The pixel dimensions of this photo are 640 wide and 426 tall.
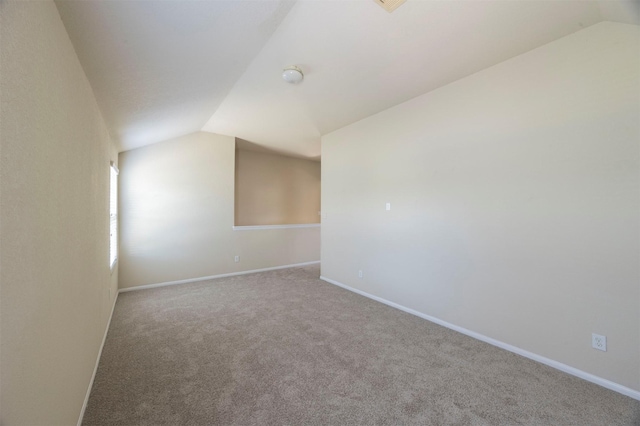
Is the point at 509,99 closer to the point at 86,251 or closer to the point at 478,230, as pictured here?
the point at 478,230

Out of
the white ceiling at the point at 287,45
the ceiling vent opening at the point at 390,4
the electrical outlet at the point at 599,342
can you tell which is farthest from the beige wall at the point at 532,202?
the ceiling vent opening at the point at 390,4

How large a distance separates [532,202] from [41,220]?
3.19m

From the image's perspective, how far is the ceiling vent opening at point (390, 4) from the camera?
174cm

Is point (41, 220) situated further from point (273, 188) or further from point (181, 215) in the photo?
point (273, 188)

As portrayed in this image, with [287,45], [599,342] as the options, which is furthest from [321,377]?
[287,45]

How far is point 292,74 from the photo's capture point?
2.54 meters

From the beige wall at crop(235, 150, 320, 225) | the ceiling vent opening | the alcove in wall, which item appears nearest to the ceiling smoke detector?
the ceiling vent opening

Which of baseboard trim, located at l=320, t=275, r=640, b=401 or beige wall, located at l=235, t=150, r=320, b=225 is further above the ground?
beige wall, located at l=235, t=150, r=320, b=225

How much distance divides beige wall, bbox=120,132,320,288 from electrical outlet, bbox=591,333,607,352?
4703 millimetres

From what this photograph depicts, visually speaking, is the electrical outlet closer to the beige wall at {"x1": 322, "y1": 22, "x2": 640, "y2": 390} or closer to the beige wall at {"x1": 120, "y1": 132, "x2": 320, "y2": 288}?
the beige wall at {"x1": 322, "y1": 22, "x2": 640, "y2": 390}

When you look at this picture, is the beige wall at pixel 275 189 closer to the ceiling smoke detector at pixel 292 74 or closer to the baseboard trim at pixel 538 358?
the ceiling smoke detector at pixel 292 74

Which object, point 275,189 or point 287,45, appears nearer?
point 287,45

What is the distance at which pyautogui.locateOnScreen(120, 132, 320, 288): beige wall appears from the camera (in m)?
3.97

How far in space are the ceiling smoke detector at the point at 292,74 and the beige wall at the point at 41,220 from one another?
1.59 meters
